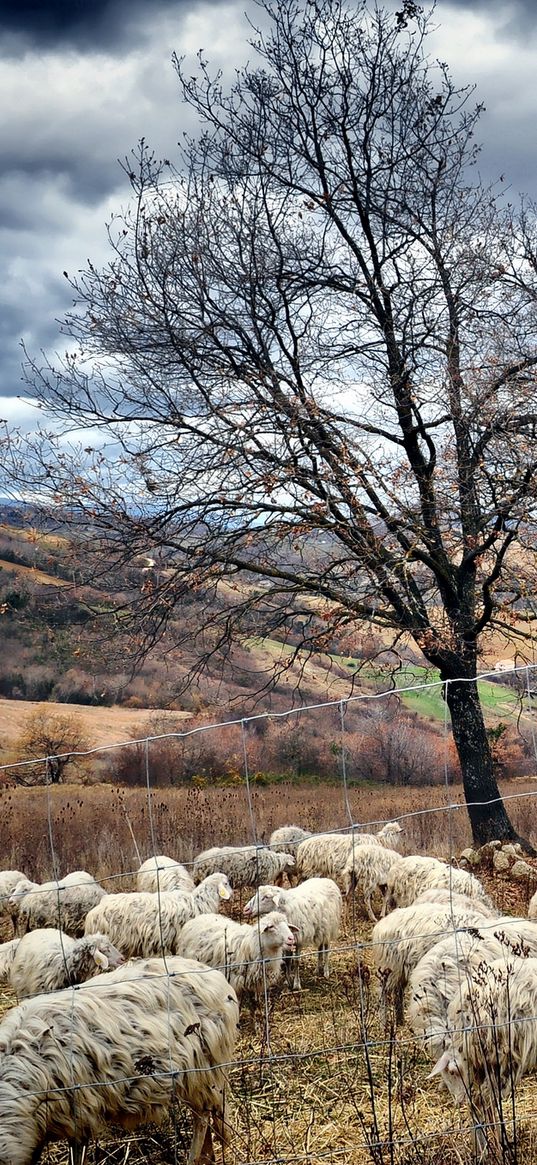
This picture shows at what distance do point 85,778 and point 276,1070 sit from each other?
30.0 feet

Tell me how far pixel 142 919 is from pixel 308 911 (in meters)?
1.39

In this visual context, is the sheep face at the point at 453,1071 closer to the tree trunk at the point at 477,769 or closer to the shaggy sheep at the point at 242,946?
the shaggy sheep at the point at 242,946

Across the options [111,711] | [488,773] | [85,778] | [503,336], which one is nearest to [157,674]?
[111,711]

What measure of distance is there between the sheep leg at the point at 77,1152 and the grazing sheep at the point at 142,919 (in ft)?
9.47

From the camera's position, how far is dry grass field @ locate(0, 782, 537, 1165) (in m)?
4.86

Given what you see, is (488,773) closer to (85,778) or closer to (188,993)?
(85,778)

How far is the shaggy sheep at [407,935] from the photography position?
671 centimetres

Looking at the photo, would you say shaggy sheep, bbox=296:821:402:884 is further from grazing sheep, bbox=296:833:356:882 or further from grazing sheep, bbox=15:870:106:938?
grazing sheep, bbox=15:870:106:938

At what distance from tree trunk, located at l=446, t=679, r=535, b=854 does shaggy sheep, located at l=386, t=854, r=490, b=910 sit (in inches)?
159

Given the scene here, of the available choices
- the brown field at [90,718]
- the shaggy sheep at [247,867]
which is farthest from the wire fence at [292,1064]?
the brown field at [90,718]

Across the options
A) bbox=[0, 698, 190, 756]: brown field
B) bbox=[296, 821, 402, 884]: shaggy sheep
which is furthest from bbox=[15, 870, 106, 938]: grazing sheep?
bbox=[0, 698, 190, 756]: brown field

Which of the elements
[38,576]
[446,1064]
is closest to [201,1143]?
[446,1064]

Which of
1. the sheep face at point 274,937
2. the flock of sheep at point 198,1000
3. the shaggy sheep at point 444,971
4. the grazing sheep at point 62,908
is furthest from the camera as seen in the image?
the grazing sheep at point 62,908

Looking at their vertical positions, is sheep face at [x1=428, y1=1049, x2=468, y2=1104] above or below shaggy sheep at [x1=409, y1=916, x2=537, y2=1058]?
below
